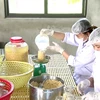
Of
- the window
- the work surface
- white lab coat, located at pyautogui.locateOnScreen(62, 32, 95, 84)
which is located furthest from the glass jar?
the window

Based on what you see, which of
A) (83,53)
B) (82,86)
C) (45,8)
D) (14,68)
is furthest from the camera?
(45,8)

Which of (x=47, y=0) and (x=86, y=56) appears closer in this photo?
(x=86, y=56)

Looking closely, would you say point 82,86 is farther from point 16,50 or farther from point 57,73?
point 16,50

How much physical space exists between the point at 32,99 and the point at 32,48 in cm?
284

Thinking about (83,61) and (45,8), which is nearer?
(83,61)

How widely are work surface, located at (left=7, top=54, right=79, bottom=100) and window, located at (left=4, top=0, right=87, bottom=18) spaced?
5.51 ft

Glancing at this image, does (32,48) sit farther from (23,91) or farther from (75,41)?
(23,91)

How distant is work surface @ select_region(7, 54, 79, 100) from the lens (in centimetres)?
150

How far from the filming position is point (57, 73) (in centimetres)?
196

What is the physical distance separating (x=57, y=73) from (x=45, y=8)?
2.27 meters

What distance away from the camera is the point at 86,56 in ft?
7.06

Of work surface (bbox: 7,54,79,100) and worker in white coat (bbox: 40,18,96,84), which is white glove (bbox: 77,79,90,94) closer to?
work surface (bbox: 7,54,79,100)

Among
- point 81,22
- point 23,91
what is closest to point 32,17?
point 81,22

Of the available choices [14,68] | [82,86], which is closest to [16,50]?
[14,68]
